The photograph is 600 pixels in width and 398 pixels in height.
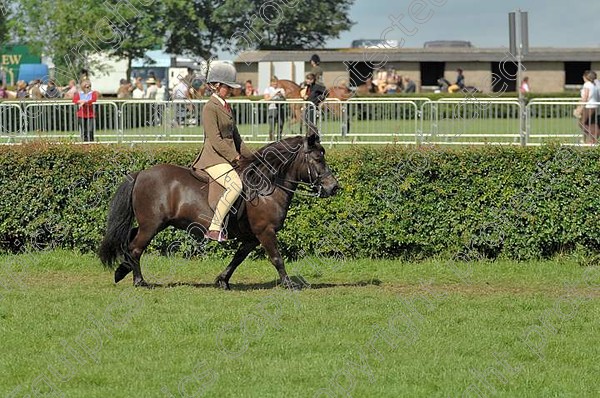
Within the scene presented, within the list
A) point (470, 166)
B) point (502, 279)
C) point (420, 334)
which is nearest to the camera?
point (420, 334)

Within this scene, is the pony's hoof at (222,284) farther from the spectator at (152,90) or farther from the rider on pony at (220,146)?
the spectator at (152,90)

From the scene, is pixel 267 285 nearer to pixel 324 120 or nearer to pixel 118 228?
pixel 118 228

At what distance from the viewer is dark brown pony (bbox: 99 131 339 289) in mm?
13195

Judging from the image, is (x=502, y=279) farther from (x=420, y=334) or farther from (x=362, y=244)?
(x=420, y=334)

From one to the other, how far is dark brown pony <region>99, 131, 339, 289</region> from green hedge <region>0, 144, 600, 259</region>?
248cm

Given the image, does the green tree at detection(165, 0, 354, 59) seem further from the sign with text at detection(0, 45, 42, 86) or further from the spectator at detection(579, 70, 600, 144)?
the spectator at detection(579, 70, 600, 144)

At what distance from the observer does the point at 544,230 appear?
50.4ft

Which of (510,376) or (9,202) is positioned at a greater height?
(9,202)

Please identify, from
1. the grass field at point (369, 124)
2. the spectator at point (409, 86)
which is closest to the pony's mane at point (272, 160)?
the grass field at point (369, 124)

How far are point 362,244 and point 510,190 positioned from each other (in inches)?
85.9

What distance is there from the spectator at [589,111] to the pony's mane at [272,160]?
25.9ft

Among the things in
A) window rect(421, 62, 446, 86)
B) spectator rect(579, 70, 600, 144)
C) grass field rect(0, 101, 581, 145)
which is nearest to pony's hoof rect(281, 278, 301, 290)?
spectator rect(579, 70, 600, 144)

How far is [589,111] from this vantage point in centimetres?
2197

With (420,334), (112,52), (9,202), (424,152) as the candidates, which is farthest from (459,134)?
(112,52)
